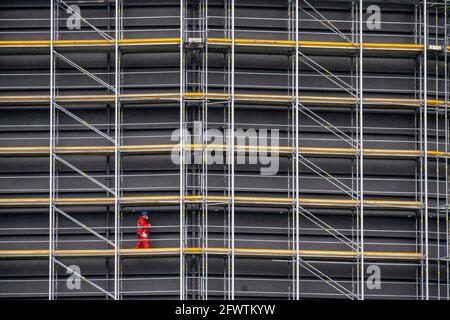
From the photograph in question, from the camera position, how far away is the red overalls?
813 inches

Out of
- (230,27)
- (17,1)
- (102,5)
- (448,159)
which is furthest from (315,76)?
(17,1)

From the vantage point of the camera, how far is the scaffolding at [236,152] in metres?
20.8

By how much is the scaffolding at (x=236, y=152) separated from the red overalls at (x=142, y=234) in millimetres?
325

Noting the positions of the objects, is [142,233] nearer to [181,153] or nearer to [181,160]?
[181,160]

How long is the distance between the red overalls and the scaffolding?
12.8 inches

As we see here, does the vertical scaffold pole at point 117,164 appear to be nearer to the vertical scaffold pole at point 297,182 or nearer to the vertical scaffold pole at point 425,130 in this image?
the vertical scaffold pole at point 297,182

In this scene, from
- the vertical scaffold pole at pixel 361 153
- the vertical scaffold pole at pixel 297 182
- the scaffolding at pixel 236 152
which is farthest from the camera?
the scaffolding at pixel 236 152

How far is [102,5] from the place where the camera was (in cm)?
2167

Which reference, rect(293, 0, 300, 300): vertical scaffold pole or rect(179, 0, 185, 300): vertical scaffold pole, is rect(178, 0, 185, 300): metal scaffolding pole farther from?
rect(293, 0, 300, 300): vertical scaffold pole

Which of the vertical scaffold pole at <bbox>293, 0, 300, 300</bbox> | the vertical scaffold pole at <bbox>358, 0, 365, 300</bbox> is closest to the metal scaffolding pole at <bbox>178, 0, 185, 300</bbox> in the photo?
the vertical scaffold pole at <bbox>293, 0, 300, 300</bbox>

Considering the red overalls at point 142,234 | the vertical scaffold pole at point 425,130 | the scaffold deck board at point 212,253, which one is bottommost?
the scaffold deck board at point 212,253

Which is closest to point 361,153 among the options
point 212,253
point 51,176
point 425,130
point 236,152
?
point 425,130

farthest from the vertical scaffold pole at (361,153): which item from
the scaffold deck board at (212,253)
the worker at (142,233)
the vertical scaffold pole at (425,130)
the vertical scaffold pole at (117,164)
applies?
the vertical scaffold pole at (117,164)

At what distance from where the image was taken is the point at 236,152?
21.2 metres
